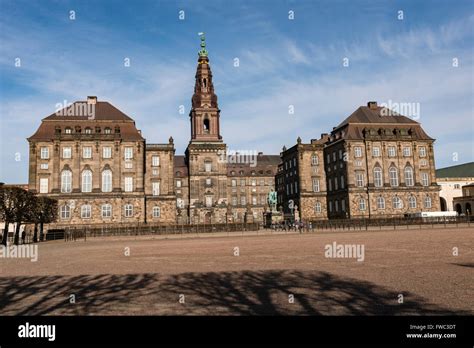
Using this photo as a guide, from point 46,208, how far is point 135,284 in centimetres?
3488

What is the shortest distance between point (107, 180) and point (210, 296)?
50.1 m

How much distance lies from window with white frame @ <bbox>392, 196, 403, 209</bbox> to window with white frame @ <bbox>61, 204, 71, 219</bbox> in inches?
1840

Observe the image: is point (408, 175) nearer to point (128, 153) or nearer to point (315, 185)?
point (315, 185)

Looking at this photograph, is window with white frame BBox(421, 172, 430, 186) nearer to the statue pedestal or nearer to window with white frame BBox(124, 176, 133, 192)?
the statue pedestal

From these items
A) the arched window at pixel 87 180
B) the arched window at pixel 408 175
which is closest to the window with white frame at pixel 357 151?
the arched window at pixel 408 175

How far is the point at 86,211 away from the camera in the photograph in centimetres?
5394

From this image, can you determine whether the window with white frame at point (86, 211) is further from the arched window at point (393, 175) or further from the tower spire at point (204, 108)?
the arched window at point (393, 175)

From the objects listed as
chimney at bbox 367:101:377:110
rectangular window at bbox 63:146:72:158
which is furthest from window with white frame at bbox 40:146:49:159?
chimney at bbox 367:101:377:110

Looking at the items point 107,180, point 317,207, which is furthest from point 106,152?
point 317,207

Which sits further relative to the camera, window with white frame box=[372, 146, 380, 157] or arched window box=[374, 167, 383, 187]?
window with white frame box=[372, 146, 380, 157]

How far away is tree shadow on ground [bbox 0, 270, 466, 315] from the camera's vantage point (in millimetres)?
7227

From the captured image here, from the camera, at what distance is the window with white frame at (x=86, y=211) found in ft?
176

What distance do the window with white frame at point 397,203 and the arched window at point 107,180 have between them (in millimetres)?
41898
